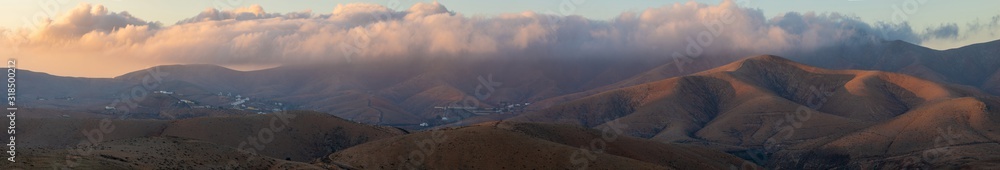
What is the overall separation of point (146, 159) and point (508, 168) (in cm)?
4548

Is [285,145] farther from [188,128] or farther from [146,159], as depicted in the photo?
[146,159]

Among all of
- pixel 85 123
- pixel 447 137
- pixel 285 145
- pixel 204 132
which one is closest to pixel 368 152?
pixel 447 137

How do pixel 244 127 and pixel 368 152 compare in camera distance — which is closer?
pixel 368 152

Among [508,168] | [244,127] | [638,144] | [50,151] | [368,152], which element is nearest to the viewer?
[50,151]

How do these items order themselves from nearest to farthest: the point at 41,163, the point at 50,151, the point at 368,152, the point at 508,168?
the point at 41,163
the point at 50,151
the point at 508,168
the point at 368,152

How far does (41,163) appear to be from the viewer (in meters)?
78.0

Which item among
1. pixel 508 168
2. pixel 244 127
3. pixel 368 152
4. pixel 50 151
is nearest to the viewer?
pixel 50 151

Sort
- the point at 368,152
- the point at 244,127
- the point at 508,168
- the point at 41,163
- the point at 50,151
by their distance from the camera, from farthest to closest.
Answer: the point at 244,127, the point at 368,152, the point at 508,168, the point at 50,151, the point at 41,163

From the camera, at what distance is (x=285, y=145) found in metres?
154

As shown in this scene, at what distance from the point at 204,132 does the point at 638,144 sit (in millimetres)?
73893

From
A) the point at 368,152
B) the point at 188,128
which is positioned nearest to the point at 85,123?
the point at 188,128

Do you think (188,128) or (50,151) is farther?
(188,128)

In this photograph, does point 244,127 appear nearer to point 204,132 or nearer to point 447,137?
point 204,132

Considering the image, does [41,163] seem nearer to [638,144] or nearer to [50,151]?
[50,151]
